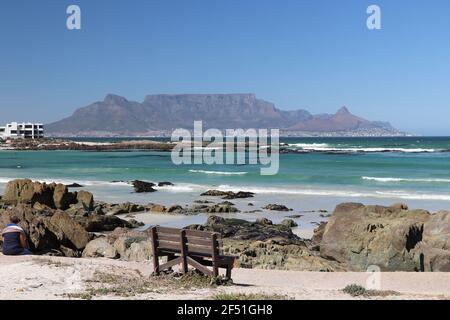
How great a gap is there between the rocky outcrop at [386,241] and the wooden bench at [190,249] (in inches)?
171

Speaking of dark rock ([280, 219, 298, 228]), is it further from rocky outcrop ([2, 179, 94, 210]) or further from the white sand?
rocky outcrop ([2, 179, 94, 210])

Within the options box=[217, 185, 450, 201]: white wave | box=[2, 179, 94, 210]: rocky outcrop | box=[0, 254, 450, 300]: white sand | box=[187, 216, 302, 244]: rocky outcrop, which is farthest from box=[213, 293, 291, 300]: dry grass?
box=[217, 185, 450, 201]: white wave

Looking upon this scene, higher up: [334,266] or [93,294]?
[93,294]

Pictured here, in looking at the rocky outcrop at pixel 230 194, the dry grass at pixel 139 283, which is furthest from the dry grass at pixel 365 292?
the rocky outcrop at pixel 230 194

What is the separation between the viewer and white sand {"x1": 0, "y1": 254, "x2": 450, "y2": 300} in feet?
27.2

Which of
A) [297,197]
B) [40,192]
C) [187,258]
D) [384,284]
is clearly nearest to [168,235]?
[187,258]

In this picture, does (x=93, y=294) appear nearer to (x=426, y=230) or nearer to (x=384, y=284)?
(x=384, y=284)

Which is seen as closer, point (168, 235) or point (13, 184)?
point (168, 235)

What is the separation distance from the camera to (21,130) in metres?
169

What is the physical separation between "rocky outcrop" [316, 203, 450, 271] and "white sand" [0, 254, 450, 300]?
0.88m
